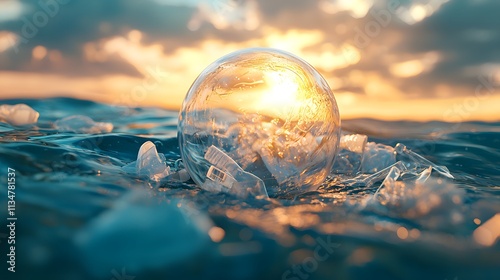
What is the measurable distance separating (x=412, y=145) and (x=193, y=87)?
4914 millimetres

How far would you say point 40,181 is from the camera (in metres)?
4.45

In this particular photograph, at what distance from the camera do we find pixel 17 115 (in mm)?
8555

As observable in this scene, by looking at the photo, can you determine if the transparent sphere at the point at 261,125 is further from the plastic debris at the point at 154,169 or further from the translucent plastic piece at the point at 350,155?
the translucent plastic piece at the point at 350,155

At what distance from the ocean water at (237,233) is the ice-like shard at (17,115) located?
417 cm

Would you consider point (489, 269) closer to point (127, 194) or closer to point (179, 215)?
point (179, 215)

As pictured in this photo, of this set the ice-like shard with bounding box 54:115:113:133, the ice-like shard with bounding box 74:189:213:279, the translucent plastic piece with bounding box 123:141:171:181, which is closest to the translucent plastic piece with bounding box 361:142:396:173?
the translucent plastic piece with bounding box 123:141:171:181

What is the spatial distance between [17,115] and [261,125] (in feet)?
18.6

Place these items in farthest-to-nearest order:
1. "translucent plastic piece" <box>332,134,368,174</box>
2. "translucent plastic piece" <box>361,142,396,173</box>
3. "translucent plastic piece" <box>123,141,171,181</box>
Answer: "translucent plastic piece" <box>361,142,396,173</box>, "translucent plastic piece" <box>332,134,368,174</box>, "translucent plastic piece" <box>123,141,171,181</box>

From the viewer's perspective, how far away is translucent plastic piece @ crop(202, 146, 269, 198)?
430 cm

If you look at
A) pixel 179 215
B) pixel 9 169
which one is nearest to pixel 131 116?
pixel 9 169

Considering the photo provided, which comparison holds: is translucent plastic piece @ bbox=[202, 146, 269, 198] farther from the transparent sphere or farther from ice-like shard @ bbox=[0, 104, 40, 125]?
ice-like shard @ bbox=[0, 104, 40, 125]

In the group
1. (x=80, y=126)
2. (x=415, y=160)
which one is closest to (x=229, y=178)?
(x=415, y=160)

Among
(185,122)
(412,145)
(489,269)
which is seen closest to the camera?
(489,269)

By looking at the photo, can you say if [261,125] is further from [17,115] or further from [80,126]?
[17,115]
